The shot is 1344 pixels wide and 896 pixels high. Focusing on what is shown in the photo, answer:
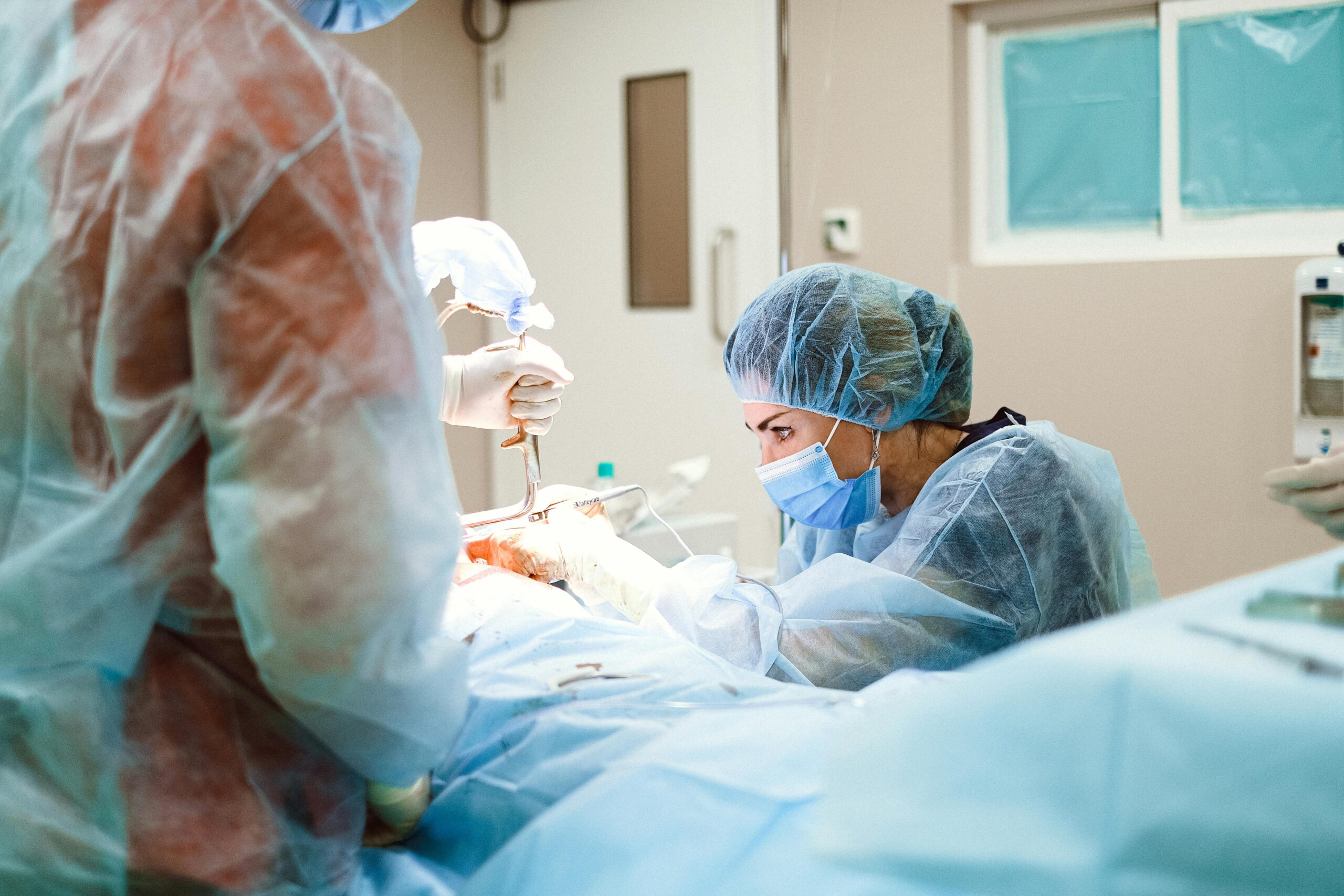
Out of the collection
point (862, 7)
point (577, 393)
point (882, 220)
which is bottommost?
point (577, 393)

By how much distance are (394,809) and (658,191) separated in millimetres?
2775

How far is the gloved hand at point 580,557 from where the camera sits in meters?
1.47

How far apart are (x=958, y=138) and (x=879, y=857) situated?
8.92 feet

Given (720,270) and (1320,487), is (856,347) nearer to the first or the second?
(1320,487)

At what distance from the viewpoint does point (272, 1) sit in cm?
76

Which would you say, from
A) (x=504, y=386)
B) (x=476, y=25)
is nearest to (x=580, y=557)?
(x=504, y=386)

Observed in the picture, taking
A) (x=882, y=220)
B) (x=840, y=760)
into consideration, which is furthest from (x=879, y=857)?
(x=882, y=220)

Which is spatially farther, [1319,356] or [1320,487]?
[1319,356]

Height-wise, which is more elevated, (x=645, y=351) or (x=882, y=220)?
(x=882, y=220)

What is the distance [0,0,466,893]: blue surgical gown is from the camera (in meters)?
0.69

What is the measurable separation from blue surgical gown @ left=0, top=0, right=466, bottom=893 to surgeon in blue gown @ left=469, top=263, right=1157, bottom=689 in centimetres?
66

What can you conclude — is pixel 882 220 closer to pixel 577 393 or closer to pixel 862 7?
pixel 862 7

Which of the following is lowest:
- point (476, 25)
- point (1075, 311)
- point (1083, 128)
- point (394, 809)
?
A: point (394, 809)

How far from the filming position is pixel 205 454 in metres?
0.75
